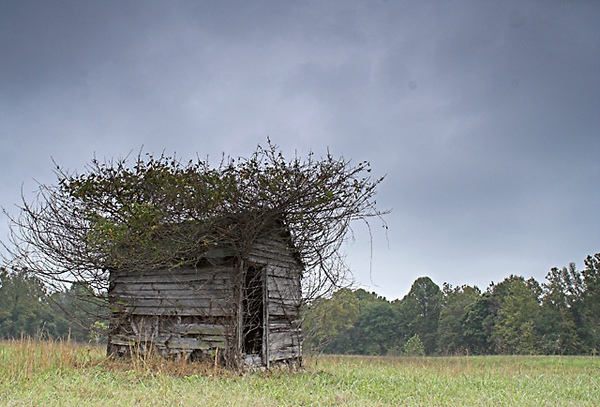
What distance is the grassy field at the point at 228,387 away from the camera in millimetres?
6730

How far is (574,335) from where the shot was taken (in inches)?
1489

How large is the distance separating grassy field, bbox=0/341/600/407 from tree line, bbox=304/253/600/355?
71.6ft

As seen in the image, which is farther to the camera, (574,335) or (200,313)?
(574,335)

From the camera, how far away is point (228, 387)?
7.92 metres

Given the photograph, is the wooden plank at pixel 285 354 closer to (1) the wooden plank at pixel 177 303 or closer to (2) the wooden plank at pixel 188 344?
(2) the wooden plank at pixel 188 344

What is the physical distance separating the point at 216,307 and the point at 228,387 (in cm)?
275

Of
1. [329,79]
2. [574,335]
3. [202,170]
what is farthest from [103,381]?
[574,335]

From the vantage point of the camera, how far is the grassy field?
6730 mm

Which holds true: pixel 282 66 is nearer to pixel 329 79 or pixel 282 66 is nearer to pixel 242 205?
pixel 329 79

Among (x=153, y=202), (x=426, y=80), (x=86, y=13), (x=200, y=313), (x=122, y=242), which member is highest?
(x=86, y=13)

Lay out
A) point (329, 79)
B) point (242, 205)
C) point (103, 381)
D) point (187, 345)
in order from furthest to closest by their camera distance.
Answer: point (329, 79) < point (187, 345) < point (242, 205) < point (103, 381)

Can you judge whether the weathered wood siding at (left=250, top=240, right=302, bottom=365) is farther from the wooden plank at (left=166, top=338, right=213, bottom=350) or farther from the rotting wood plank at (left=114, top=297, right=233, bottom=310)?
the wooden plank at (left=166, top=338, right=213, bottom=350)

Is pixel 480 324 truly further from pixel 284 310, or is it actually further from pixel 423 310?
pixel 284 310

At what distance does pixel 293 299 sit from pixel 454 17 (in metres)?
7.81
